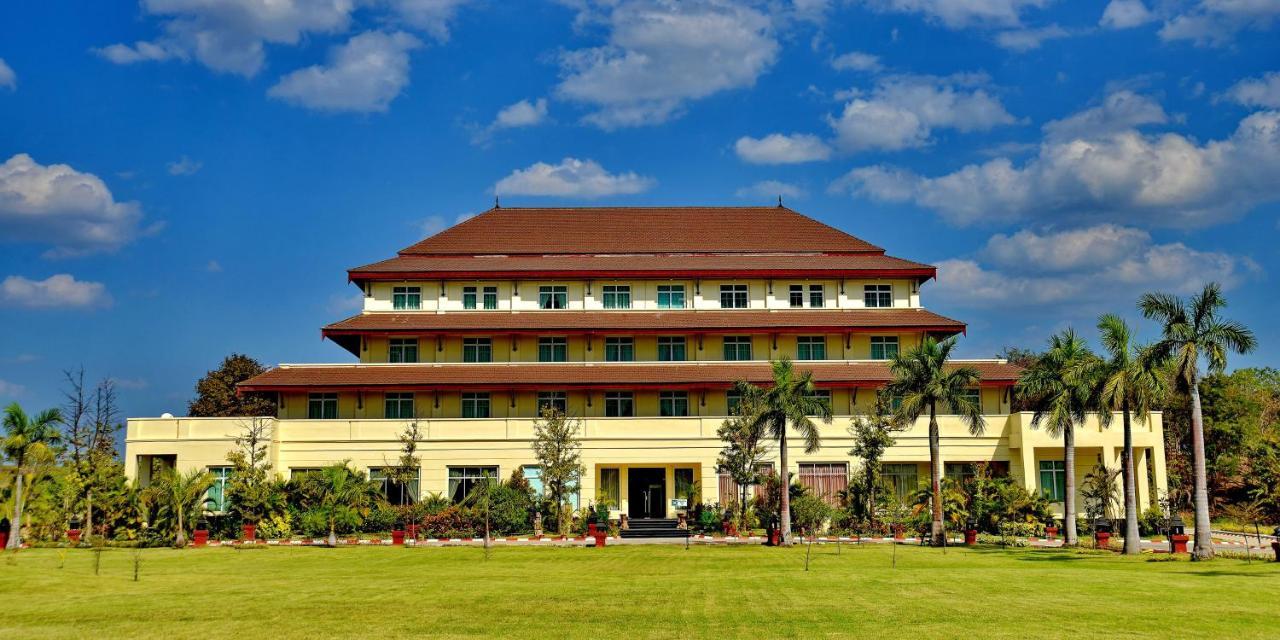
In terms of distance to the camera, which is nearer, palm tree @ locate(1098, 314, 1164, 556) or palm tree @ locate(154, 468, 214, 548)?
palm tree @ locate(1098, 314, 1164, 556)

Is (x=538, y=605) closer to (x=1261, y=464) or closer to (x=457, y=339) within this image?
(x=457, y=339)

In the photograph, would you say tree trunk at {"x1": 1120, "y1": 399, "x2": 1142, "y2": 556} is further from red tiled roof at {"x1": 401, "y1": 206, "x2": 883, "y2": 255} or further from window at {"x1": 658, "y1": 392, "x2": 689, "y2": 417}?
red tiled roof at {"x1": 401, "y1": 206, "x2": 883, "y2": 255}

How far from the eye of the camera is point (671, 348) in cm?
5222

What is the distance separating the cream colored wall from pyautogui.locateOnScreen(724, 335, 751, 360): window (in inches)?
187

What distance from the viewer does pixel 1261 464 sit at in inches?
1731

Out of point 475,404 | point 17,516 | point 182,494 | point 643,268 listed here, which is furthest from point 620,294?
point 17,516

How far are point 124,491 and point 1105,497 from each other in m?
37.7

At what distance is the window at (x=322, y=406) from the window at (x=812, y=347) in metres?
21.7

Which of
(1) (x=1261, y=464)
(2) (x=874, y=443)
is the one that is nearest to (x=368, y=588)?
(2) (x=874, y=443)

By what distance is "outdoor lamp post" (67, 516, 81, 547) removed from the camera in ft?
129

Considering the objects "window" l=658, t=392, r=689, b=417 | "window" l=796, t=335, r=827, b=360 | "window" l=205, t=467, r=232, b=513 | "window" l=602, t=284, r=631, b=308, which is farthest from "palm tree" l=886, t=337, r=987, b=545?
"window" l=205, t=467, r=232, b=513

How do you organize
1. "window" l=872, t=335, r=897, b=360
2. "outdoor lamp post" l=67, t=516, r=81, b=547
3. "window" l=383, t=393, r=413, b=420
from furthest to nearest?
Result: "window" l=872, t=335, r=897, b=360 < "window" l=383, t=393, r=413, b=420 < "outdoor lamp post" l=67, t=516, r=81, b=547

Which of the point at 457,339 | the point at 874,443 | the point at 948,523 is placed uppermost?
the point at 457,339

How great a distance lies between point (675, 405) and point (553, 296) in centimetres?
869
